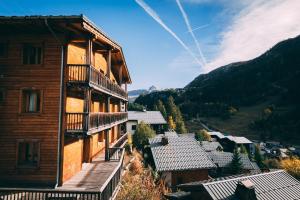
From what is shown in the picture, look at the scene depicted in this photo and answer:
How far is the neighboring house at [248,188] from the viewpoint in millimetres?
20938

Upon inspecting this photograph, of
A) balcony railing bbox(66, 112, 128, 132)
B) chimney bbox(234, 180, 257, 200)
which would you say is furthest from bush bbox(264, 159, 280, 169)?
balcony railing bbox(66, 112, 128, 132)

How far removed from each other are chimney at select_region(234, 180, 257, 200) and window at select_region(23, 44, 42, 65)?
17823 mm

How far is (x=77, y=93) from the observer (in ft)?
55.7

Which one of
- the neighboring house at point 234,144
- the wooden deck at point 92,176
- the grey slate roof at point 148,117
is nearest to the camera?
the wooden deck at point 92,176

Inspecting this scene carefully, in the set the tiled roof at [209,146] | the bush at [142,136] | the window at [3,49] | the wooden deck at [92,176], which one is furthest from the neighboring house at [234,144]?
the window at [3,49]

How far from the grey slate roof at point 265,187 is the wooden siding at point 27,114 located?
13306 millimetres

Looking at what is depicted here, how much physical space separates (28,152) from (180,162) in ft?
67.9

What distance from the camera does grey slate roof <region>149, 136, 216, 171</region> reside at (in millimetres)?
31172

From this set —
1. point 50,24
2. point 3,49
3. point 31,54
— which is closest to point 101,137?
point 31,54

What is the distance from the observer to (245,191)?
2055cm

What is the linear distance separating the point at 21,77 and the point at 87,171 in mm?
7471

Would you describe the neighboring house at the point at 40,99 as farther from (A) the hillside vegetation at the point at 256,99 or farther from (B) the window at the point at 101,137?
(A) the hillside vegetation at the point at 256,99

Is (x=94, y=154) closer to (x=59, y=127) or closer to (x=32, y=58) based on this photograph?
(x=59, y=127)

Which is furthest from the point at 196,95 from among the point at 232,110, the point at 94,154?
Result: the point at 94,154
